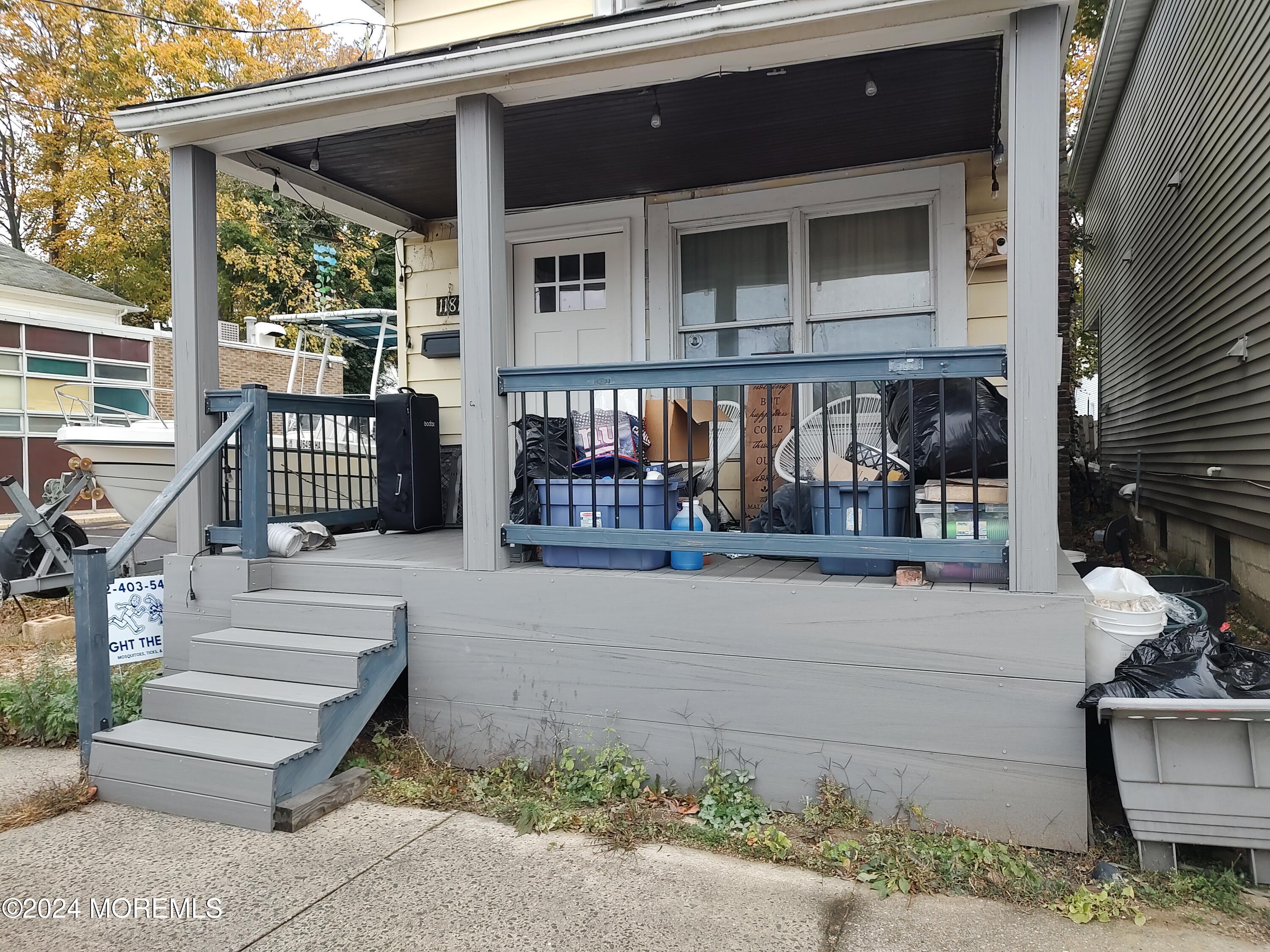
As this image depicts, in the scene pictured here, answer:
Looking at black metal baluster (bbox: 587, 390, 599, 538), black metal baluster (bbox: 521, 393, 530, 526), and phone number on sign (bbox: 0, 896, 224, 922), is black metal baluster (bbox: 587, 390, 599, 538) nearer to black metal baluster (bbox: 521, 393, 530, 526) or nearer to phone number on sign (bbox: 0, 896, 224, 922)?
black metal baluster (bbox: 521, 393, 530, 526)

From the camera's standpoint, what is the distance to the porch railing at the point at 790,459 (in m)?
3.00

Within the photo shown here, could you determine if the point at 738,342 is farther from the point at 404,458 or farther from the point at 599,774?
the point at 599,774

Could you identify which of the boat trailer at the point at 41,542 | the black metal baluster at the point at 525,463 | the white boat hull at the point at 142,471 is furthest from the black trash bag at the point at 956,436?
the boat trailer at the point at 41,542

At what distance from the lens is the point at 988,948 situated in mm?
2201

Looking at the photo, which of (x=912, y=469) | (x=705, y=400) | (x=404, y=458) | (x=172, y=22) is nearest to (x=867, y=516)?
(x=912, y=469)

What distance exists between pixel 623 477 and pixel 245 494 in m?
1.82

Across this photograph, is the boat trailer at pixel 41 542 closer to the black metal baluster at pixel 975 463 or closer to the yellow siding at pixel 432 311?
the yellow siding at pixel 432 311

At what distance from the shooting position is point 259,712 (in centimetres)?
317

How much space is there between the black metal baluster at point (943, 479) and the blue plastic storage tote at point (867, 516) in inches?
8.2

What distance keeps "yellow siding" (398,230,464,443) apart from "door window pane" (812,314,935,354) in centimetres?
248

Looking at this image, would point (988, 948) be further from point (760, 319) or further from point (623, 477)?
point (760, 319)

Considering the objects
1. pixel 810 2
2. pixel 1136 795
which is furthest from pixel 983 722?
pixel 810 2

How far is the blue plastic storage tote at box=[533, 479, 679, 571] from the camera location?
3537 mm

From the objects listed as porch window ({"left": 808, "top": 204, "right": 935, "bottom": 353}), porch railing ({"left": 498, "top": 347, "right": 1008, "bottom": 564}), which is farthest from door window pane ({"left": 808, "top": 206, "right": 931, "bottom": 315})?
porch railing ({"left": 498, "top": 347, "right": 1008, "bottom": 564})
